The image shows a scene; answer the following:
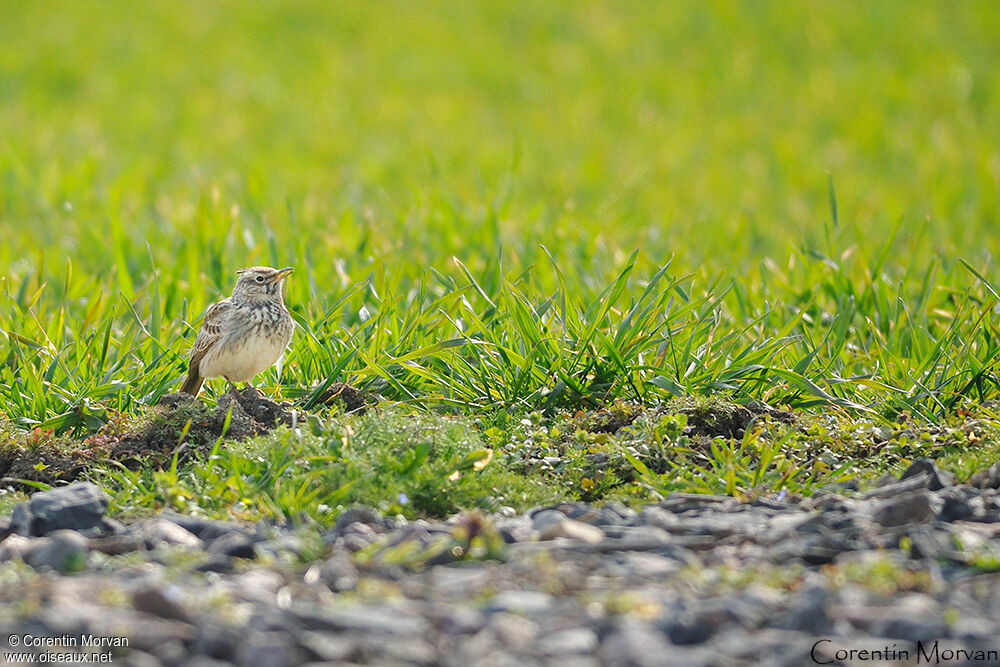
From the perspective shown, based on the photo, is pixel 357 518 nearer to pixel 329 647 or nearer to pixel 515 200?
pixel 329 647

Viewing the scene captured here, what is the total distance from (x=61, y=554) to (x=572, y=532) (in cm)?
158

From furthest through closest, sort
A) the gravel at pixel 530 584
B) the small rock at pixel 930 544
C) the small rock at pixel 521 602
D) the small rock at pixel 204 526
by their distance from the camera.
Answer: the small rock at pixel 204 526
the small rock at pixel 930 544
the small rock at pixel 521 602
the gravel at pixel 530 584

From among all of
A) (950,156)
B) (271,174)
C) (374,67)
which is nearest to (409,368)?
(271,174)

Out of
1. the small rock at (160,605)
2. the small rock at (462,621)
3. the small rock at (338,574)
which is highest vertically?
the small rock at (160,605)

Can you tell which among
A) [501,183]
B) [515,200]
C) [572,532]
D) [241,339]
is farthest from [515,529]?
[515,200]

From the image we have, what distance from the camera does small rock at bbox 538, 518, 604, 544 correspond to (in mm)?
3936

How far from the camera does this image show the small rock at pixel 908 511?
4031mm

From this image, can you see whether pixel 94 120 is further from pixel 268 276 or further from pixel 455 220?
pixel 268 276

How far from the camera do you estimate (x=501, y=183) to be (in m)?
10.2

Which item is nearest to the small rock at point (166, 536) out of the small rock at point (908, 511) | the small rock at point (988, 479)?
the small rock at point (908, 511)

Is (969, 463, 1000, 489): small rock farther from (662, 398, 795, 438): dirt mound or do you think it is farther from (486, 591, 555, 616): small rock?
(486, 591, 555, 616): small rock

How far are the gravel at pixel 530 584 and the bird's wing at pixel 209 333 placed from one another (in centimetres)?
137

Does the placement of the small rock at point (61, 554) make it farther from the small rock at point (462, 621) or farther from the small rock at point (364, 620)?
the small rock at point (462, 621)

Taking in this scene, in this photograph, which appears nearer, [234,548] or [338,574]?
[338,574]
